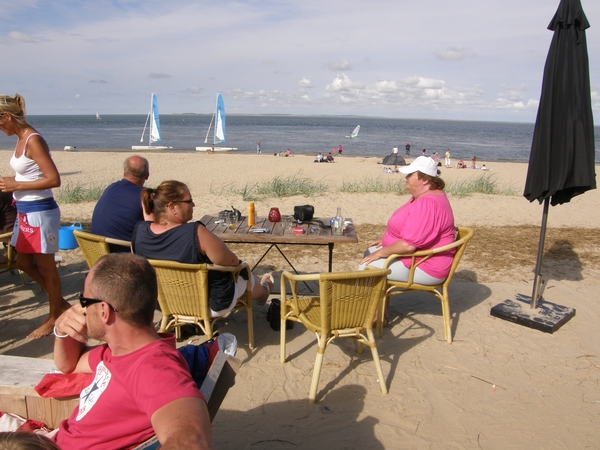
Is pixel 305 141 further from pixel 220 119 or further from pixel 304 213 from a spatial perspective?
pixel 304 213

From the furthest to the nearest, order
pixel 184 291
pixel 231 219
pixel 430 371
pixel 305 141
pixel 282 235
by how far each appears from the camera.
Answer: pixel 305 141 < pixel 231 219 < pixel 282 235 < pixel 430 371 < pixel 184 291

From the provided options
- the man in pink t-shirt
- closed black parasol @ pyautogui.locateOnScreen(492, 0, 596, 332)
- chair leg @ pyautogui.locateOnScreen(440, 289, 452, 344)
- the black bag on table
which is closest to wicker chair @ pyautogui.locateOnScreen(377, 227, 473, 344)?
chair leg @ pyautogui.locateOnScreen(440, 289, 452, 344)

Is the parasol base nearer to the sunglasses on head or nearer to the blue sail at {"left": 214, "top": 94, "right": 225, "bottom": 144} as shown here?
the sunglasses on head

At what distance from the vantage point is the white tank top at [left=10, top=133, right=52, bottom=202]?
3.60 metres

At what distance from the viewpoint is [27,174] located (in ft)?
12.0

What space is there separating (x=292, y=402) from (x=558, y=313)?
2.62 metres

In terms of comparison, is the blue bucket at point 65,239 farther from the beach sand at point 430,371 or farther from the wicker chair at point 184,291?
the wicker chair at point 184,291

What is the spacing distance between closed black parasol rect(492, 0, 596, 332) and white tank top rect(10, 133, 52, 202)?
12.6 feet

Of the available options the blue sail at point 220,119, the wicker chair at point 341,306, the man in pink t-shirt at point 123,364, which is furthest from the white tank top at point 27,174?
the blue sail at point 220,119

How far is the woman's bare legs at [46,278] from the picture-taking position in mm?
3859

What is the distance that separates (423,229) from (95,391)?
2.71 meters

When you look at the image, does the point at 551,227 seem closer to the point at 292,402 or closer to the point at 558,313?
the point at 558,313

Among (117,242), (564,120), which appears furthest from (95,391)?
(564,120)

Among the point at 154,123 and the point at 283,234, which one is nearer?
the point at 283,234
